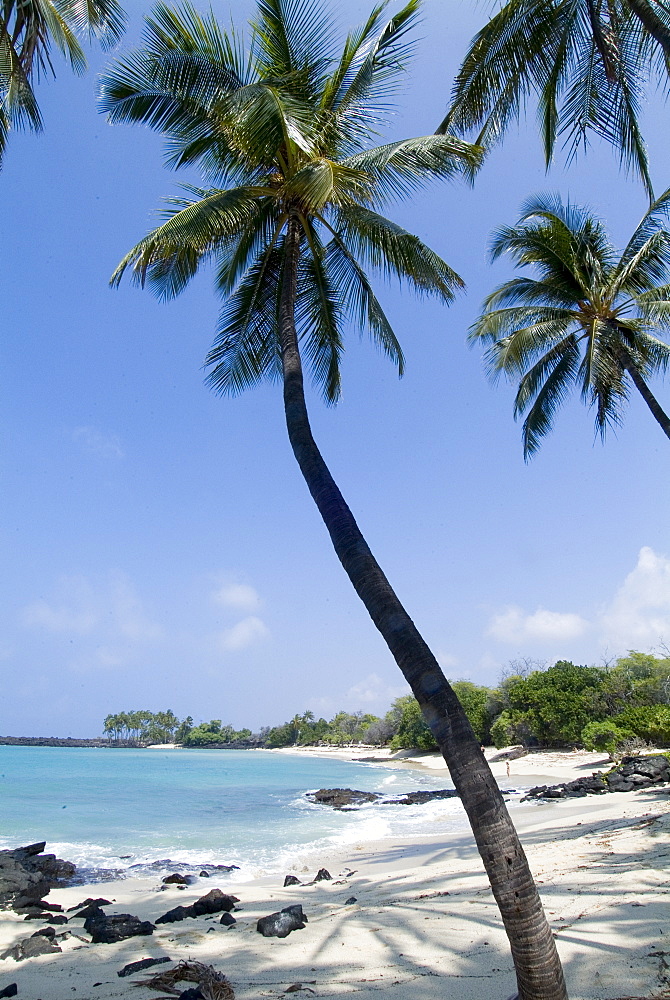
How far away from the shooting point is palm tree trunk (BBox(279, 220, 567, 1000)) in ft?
9.04

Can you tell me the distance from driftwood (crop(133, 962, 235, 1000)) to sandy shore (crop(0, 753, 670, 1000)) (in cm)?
12

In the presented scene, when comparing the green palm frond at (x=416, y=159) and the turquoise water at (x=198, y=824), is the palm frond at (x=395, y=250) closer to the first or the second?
the green palm frond at (x=416, y=159)

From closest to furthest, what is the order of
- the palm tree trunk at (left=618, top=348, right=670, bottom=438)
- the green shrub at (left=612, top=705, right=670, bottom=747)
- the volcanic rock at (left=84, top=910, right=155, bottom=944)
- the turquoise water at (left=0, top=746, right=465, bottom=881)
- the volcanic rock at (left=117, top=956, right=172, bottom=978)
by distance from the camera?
the volcanic rock at (left=117, top=956, right=172, bottom=978) → the volcanic rock at (left=84, top=910, right=155, bottom=944) → the palm tree trunk at (left=618, top=348, right=670, bottom=438) → the turquoise water at (left=0, top=746, right=465, bottom=881) → the green shrub at (left=612, top=705, right=670, bottom=747)

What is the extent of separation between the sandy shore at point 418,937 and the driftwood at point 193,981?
123 millimetres

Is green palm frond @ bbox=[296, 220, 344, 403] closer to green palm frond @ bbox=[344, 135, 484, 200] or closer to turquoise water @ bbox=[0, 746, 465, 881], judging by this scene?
green palm frond @ bbox=[344, 135, 484, 200]

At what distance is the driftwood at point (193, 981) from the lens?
3800mm

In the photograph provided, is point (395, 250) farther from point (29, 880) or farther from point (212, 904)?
point (29, 880)

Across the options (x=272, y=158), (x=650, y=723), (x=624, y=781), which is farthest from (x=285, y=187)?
(x=650, y=723)

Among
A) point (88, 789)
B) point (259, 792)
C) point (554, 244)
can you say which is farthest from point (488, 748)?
point (554, 244)

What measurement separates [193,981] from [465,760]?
2907mm

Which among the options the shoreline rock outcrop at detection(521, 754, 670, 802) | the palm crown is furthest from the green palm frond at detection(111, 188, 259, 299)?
the shoreline rock outcrop at detection(521, 754, 670, 802)

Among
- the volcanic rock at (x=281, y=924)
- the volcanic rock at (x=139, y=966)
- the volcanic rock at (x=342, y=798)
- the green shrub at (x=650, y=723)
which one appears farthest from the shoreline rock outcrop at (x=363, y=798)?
the volcanic rock at (x=139, y=966)

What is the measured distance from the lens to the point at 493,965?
154 inches

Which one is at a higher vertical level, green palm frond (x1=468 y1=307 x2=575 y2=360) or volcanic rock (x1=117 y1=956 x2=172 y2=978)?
green palm frond (x1=468 y1=307 x2=575 y2=360)
